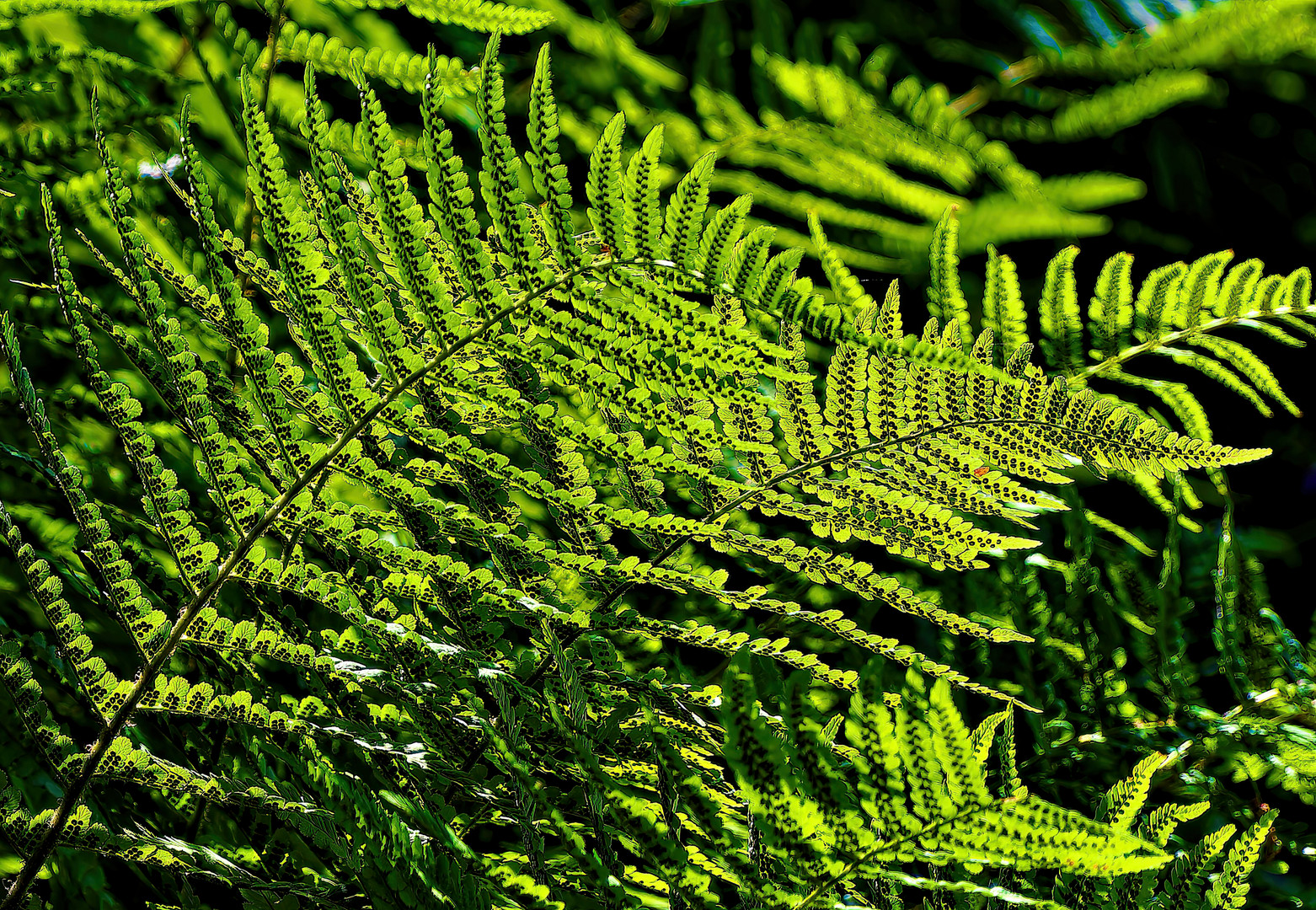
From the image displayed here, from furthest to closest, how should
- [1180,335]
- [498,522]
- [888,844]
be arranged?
1. [1180,335]
2. [498,522]
3. [888,844]

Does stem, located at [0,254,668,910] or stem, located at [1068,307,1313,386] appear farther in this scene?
stem, located at [1068,307,1313,386]

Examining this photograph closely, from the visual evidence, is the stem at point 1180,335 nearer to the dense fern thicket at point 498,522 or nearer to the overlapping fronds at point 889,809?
the dense fern thicket at point 498,522

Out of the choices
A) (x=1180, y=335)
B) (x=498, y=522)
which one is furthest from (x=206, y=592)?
(x=1180, y=335)

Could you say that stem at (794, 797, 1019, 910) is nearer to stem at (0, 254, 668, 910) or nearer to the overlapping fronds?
the overlapping fronds

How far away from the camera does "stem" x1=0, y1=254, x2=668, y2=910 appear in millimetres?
386

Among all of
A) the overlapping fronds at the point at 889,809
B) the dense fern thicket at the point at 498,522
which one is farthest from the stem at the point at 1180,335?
the overlapping fronds at the point at 889,809

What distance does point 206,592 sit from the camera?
0.41 meters

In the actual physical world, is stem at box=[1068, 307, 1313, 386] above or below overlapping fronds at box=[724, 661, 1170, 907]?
above

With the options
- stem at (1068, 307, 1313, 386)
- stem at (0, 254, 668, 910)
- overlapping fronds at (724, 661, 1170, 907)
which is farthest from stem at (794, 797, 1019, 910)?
stem at (1068, 307, 1313, 386)

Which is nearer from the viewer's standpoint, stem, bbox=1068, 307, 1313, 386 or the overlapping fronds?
the overlapping fronds

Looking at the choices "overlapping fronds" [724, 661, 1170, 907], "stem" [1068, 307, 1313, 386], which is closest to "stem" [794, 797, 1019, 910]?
"overlapping fronds" [724, 661, 1170, 907]

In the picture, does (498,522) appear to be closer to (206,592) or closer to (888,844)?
(206,592)

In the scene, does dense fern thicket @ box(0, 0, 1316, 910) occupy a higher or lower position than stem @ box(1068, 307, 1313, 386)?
lower

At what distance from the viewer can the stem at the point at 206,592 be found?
0.39 metres
